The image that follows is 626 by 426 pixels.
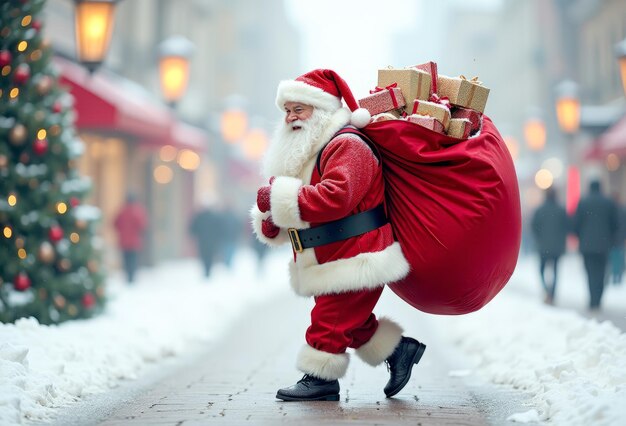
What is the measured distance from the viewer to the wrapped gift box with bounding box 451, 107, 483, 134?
252 inches

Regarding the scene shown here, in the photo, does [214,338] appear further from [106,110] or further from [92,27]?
[106,110]

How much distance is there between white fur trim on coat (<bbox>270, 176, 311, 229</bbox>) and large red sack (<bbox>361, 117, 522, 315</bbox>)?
0.58 metres

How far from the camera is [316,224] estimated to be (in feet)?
20.6

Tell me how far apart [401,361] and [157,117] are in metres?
14.8

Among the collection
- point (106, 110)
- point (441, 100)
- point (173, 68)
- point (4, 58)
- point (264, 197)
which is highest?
point (173, 68)

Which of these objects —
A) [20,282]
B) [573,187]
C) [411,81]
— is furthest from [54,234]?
[573,187]

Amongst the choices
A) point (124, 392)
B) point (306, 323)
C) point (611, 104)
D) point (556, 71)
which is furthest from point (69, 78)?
point (556, 71)

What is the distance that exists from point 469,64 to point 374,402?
72.8m

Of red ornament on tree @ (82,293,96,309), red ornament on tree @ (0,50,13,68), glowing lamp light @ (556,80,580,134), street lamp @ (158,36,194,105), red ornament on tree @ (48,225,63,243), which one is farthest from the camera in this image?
glowing lamp light @ (556,80,580,134)

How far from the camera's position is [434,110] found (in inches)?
244

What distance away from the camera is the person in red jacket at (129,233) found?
19.9 m

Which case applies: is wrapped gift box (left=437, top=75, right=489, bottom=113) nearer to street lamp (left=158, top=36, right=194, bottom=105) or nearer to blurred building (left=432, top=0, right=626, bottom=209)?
blurred building (left=432, top=0, right=626, bottom=209)

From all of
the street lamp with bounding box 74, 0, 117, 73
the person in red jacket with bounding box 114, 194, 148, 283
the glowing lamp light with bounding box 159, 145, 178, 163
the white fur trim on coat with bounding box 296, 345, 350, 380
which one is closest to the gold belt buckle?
the white fur trim on coat with bounding box 296, 345, 350, 380

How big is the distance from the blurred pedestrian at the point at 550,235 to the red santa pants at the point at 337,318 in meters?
9.96
